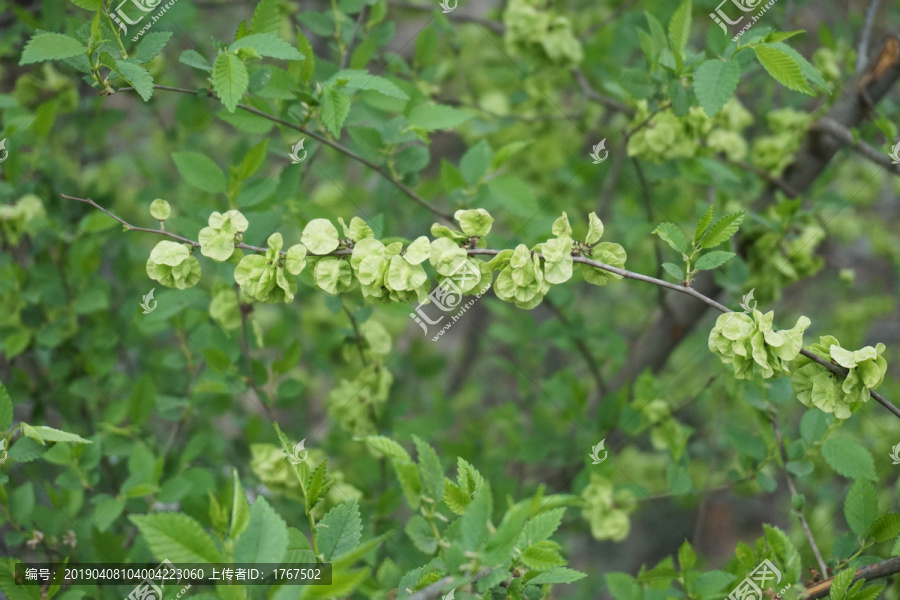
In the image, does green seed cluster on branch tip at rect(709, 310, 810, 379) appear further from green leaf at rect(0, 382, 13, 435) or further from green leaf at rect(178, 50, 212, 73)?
green leaf at rect(0, 382, 13, 435)

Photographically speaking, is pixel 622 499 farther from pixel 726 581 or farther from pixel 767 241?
pixel 767 241

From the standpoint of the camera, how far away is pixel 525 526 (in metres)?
1.03

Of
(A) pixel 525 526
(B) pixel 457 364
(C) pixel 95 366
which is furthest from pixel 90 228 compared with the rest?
(B) pixel 457 364

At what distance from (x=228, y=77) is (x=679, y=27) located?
3.42 feet

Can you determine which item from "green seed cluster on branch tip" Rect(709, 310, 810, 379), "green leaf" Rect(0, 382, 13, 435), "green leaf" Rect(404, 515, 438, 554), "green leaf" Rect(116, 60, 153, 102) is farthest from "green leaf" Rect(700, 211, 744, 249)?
"green leaf" Rect(0, 382, 13, 435)

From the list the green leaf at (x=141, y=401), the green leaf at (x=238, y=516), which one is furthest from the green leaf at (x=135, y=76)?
the green leaf at (x=141, y=401)

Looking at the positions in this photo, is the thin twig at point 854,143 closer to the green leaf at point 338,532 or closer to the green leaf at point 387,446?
the green leaf at point 387,446

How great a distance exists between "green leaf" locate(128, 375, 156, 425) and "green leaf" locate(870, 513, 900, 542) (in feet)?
5.63

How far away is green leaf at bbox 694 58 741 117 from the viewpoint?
1.38 metres

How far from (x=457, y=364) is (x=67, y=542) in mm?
2425

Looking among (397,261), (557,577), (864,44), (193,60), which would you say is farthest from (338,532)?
(864,44)

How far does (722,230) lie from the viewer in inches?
46.1

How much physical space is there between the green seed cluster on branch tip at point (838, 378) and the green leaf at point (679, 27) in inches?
31.2

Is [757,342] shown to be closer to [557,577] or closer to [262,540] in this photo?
[557,577]
